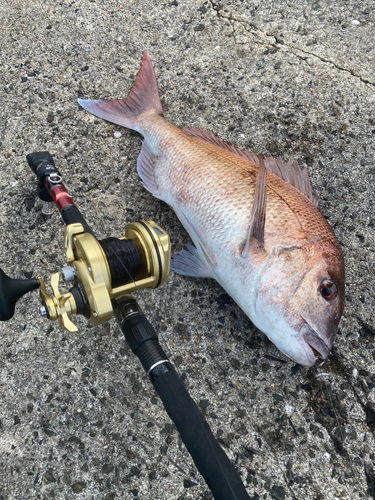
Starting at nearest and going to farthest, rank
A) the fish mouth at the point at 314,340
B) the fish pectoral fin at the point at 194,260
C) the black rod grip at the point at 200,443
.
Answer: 1. the black rod grip at the point at 200,443
2. the fish mouth at the point at 314,340
3. the fish pectoral fin at the point at 194,260

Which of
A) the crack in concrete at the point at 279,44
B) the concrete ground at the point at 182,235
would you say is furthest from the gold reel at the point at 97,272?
the crack in concrete at the point at 279,44

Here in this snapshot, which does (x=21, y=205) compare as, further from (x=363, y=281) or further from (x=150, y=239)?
(x=363, y=281)

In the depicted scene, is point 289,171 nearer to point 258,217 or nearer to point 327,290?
point 258,217

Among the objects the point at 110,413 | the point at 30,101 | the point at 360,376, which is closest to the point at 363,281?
the point at 360,376

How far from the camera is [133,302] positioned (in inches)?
53.1

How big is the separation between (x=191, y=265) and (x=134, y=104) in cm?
111

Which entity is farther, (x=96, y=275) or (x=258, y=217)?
(x=258, y=217)

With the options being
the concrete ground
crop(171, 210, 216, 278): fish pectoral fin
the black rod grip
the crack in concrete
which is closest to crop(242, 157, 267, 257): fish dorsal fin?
crop(171, 210, 216, 278): fish pectoral fin

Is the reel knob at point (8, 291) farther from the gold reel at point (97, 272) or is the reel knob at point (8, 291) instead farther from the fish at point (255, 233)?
the fish at point (255, 233)

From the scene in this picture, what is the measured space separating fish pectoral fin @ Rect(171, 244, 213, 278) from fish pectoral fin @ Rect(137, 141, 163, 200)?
38 centimetres

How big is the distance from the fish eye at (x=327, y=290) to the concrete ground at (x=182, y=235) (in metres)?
0.36

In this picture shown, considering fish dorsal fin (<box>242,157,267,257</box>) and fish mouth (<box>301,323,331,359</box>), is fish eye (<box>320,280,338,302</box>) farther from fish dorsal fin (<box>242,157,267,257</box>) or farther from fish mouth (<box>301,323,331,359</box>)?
fish dorsal fin (<box>242,157,267,257</box>)

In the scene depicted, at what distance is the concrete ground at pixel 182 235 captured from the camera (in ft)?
5.24

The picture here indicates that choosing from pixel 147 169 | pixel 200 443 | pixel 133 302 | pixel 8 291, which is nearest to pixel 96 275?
pixel 133 302
